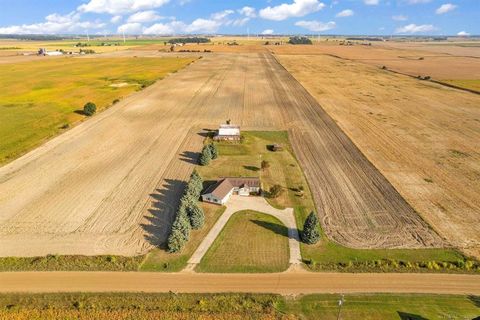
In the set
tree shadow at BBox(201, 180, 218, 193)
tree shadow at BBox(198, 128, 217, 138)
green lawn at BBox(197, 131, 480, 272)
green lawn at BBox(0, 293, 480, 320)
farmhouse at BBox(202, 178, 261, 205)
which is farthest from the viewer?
tree shadow at BBox(198, 128, 217, 138)

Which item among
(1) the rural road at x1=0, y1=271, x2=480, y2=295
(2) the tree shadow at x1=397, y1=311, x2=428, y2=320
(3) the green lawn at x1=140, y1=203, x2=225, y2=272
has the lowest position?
(2) the tree shadow at x1=397, y1=311, x2=428, y2=320

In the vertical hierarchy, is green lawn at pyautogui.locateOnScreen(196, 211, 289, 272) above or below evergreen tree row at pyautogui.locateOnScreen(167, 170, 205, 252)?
below

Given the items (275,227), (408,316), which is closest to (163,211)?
(275,227)

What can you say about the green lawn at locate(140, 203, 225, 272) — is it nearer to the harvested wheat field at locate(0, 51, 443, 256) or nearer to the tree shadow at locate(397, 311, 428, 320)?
the harvested wheat field at locate(0, 51, 443, 256)

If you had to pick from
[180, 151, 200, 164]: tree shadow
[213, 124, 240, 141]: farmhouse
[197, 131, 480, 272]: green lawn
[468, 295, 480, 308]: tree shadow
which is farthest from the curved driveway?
[213, 124, 240, 141]: farmhouse

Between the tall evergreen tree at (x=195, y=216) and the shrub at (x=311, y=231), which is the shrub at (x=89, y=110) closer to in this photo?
the tall evergreen tree at (x=195, y=216)

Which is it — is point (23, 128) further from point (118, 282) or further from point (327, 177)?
point (327, 177)

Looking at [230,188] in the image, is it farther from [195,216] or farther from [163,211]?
[163,211]
